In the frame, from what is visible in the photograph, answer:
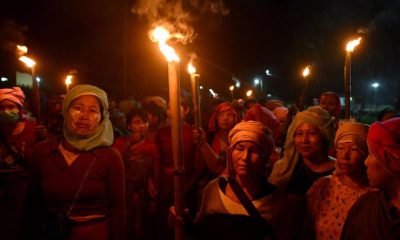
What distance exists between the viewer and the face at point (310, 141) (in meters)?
3.88

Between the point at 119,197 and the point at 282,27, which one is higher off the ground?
the point at 282,27

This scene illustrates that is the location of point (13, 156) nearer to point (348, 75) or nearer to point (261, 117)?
point (261, 117)

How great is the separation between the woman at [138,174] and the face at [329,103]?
2.93 meters

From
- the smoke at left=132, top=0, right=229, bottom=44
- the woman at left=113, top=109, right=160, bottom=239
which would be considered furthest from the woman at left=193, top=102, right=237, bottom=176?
the smoke at left=132, top=0, right=229, bottom=44

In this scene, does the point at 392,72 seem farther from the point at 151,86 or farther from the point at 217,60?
the point at 151,86

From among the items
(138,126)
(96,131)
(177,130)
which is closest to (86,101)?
(96,131)

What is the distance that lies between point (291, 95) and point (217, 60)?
1144cm

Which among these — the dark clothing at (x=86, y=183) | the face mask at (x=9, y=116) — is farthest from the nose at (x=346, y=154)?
the face mask at (x=9, y=116)

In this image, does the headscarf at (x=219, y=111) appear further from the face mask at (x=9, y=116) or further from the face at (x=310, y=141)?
the face mask at (x=9, y=116)

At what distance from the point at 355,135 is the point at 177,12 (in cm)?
319

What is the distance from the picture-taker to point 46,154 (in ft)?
11.1

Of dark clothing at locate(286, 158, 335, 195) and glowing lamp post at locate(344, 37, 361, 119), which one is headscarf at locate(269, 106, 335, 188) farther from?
glowing lamp post at locate(344, 37, 361, 119)

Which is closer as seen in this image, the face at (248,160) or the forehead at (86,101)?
the face at (248,160)

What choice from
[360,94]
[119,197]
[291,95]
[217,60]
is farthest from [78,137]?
[360,94]
